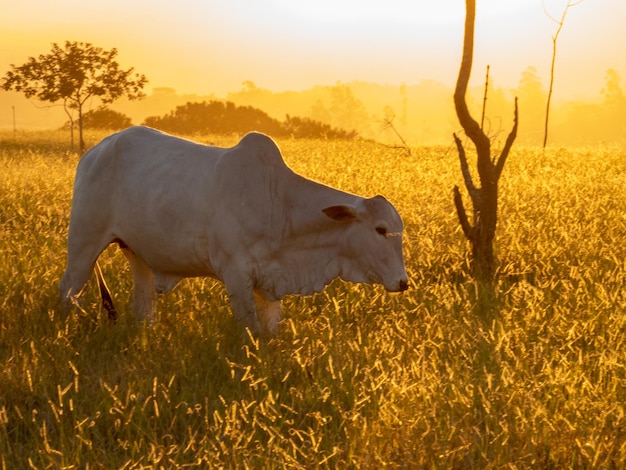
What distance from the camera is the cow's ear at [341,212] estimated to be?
5.25 metres

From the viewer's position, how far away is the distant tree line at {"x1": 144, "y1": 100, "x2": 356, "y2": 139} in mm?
50531

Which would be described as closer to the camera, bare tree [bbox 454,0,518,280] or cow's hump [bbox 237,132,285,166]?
cow's hump [bbox 237,132,285,166]

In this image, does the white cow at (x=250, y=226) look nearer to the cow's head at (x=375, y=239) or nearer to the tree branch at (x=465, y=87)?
the cow's head at (x=375, y=239)

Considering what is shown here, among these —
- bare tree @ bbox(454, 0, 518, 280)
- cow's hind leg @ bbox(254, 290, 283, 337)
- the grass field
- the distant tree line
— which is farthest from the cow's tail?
the distant tree line

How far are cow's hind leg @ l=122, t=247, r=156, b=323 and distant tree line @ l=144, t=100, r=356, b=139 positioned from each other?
42.4 m

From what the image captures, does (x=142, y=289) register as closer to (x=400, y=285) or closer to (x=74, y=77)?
(x=400, y=285)

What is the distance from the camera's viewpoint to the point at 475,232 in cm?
777

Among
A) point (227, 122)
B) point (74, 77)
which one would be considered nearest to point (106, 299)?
point (74, 77)

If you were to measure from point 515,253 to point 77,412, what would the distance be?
4967mm

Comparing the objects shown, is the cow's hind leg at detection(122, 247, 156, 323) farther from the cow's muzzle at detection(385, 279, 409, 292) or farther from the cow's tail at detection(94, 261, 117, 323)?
the cow's muzzle at detection(385, 279, 409, 292)

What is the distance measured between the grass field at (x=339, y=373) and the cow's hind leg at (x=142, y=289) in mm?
144

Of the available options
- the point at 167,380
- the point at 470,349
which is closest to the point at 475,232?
the point at 470,349

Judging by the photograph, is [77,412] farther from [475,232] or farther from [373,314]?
[475,232]

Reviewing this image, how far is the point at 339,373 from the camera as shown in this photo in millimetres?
4129
